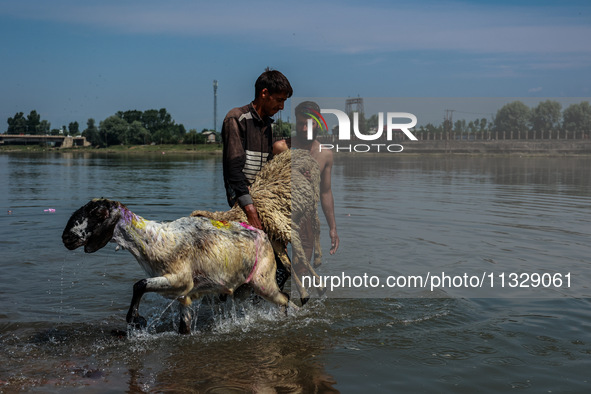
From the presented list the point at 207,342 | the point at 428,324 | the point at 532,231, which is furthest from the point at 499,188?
the point at 207,342

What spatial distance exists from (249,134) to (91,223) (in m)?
1.95

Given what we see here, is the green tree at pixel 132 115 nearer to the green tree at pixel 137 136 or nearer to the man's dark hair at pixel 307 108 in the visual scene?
the green tree at pixel 137 136

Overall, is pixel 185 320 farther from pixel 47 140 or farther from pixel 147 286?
pixel 47 140

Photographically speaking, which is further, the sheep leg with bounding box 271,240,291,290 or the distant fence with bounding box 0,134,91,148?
the distant fence with bounding box 0,134,91,148

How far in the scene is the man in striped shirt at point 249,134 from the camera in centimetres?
615

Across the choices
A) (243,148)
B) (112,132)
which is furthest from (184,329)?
(112,132)

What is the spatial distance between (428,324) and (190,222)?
10.9 feet

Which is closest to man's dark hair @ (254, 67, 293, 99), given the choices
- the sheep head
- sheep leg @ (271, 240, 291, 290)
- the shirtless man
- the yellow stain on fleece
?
the shirtless man

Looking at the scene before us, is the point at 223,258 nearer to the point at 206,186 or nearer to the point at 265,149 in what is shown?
the point at 265,149

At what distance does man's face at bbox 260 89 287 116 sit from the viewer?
629 centimetres

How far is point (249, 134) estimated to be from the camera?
20.9 ft

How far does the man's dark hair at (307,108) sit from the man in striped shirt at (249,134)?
104 centimetres

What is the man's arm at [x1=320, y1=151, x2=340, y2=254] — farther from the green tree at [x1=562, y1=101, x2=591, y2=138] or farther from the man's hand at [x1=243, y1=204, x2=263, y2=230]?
the green tree at [x1=562, y1=101, x2=591, y2=138]

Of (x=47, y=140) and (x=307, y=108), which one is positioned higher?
(x=47, y=140)
